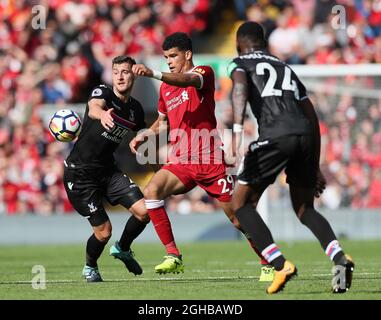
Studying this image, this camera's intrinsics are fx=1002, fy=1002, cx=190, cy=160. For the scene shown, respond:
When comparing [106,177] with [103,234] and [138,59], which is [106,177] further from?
[138,59]

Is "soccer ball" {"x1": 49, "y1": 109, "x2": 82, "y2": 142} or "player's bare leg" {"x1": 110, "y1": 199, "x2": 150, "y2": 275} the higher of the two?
"soccer ball" {"x1": 49, "y1": 109, "x2": 82, "y2": 142}

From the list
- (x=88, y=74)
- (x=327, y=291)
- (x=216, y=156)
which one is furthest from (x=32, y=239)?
(x=327, y=291)

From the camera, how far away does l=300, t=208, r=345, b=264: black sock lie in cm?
877

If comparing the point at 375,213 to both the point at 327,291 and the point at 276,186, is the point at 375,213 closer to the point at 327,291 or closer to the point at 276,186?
the point at 276,186

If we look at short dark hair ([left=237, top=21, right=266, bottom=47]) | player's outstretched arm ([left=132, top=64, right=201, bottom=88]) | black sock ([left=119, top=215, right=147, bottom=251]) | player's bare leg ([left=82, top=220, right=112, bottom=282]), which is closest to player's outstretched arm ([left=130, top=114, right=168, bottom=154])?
black sock ([left=119, top=215, right=147, bottom=251])

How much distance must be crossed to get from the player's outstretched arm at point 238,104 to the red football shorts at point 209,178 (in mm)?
2146

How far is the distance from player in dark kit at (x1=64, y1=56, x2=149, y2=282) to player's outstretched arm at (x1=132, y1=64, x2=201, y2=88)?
1.24 m

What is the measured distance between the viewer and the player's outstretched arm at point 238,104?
8586 mm

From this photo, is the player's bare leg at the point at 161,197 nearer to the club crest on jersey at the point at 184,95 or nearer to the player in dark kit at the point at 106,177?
the player in dark kit at the point at 106,177

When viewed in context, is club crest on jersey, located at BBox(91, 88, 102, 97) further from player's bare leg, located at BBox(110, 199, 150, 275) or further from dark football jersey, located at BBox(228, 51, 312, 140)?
dark football jersey, located at BBox(228, 51, 312, 140)

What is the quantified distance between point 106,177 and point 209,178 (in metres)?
1.23

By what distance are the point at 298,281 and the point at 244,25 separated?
2.80 meters

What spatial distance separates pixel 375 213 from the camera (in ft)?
63.6
